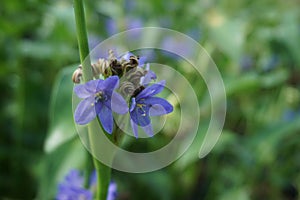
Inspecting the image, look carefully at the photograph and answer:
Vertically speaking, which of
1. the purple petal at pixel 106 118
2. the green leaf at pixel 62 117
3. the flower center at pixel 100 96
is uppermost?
the green leaf at pixel 62 117

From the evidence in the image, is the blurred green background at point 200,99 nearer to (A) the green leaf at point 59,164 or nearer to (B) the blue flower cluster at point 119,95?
(A) the green leaf at point 59,164

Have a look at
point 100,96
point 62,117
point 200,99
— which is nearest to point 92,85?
point 100,96

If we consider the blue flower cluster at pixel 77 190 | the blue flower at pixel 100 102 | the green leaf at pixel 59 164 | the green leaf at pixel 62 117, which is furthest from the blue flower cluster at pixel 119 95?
the green leaf at pixel 59 164

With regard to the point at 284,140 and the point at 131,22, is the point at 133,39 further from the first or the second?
the point at 284,140

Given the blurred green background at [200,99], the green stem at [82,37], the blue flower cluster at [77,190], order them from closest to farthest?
the green stem at [82,37] → the blue flower cluster at [77,190] → the blurred green background at [200,99]

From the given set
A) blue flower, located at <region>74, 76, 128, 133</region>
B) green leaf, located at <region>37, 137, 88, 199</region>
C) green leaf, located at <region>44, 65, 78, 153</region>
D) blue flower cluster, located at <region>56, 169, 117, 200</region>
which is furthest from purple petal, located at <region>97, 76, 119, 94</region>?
green leaf, located at <region>37, 137, 88, 199</region>

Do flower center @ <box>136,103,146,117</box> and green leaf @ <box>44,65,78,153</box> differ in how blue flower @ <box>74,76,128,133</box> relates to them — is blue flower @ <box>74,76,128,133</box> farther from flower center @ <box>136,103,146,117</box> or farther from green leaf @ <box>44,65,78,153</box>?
green leaf @ <box>44,65,78,153</box>
